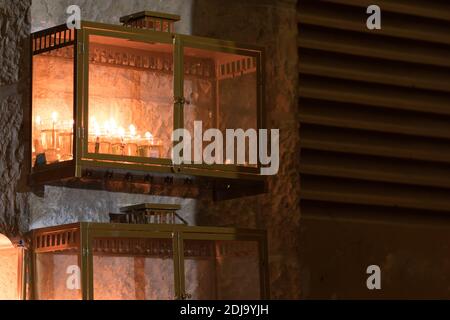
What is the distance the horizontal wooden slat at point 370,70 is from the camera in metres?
7.52

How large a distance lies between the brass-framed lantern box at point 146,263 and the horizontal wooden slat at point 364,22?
170cm

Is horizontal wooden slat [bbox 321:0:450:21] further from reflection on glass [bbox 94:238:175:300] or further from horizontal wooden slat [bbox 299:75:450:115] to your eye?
reflection on glass [bbox 94:238:175:300]

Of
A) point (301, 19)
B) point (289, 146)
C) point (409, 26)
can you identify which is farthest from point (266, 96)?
point (409, 26)

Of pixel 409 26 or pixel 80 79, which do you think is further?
pixel 409 26

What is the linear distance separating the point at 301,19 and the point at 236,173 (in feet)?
4.69

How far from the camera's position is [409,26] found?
7973 mm

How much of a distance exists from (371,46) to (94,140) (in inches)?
91.5

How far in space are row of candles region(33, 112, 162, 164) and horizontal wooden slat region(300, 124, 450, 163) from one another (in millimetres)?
1397

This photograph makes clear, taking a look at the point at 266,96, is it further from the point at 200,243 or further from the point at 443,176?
the point at 443,176

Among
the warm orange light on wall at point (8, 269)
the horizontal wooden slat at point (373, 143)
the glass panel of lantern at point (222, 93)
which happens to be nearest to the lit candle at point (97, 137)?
the glass panel of lantern at point (222, 93)

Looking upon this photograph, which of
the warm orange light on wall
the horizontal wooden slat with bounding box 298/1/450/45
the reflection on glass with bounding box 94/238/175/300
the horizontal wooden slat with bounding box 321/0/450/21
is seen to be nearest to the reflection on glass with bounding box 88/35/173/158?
the reflection on glass with bounding box 94/238/175/300

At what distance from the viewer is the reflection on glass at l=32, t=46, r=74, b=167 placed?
603 cm

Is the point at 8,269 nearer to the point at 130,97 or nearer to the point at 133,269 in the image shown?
the point at 133,269
